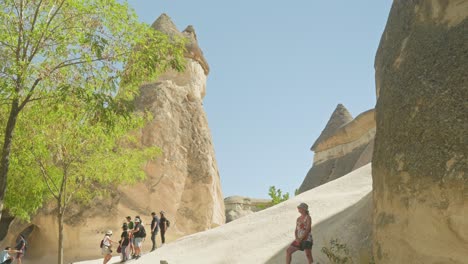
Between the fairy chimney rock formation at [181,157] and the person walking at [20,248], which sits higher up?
the fairy chimney rock formation at [181,157]

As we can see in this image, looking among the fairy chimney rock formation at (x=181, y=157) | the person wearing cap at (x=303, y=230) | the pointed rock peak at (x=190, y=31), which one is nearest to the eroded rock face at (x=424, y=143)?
the person wearing cap at (x=303, y=230)

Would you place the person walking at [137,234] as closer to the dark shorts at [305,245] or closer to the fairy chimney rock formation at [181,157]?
the fairy chimney rock formation at [181,157]

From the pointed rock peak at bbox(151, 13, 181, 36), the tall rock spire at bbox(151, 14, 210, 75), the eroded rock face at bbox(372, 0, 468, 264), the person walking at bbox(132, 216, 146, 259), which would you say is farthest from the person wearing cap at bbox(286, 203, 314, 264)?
the pointed rock peak at bbox(151, 13, 181, 36)

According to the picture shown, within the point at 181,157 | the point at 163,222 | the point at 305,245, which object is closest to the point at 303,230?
the point at 305,245

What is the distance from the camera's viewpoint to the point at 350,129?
2778 cm

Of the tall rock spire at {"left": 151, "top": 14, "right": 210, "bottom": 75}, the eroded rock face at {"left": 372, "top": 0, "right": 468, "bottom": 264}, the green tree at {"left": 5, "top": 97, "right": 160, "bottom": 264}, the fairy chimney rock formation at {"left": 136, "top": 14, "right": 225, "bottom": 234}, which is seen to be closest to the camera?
the eroded rock face at {"left": 372, "top": 0, "right": 468, "bottom": 264}

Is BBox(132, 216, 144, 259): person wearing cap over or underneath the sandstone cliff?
underneath

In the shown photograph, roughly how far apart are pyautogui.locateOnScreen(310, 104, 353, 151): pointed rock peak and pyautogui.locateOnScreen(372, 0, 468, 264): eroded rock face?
78.1 feet

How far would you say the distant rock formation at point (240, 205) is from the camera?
115 feet

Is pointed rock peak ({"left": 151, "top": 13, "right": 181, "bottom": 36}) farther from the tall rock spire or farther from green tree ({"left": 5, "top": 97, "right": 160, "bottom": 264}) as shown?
green tree ({"left": 5, "top": 97, "right": 160, "bottom": 264})

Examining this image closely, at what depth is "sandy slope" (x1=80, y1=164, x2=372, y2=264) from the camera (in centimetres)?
1085

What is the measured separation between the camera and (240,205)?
3619 cm

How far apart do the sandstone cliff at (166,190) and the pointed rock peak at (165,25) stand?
0.11 meters

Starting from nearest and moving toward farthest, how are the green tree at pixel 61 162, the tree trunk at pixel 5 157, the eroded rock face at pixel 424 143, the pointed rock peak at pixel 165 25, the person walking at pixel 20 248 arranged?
the eroded rock face at pixel 424 143, the tree trunk at pixel 5 157, the green tree at pixel 61 162, the person walking at pixel 20 248, the pointed rock peak at pixel 165 25
